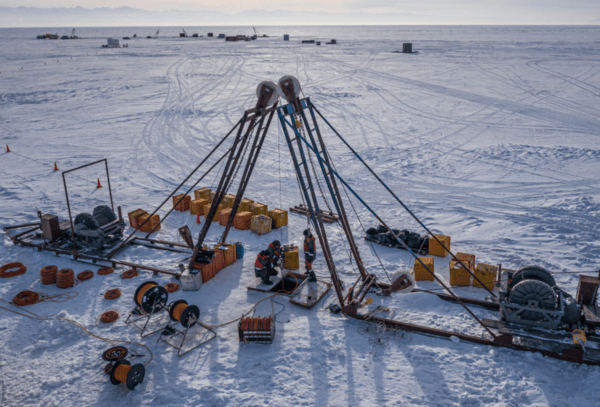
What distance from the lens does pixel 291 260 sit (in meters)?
12.6

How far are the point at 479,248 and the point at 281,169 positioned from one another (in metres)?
10.5

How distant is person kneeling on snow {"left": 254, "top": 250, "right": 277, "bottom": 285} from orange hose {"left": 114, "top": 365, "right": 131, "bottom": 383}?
4.25m

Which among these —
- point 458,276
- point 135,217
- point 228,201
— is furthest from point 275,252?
point 135,217

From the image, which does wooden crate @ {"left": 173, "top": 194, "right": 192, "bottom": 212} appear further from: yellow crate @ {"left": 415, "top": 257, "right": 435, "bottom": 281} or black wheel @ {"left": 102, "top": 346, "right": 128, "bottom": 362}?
yellow crate @ {"left": 415, "top": 257, "right": 435, "bottom": 281}

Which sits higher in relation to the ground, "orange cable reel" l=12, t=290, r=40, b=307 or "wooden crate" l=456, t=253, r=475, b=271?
"wooden crate" l=456, t=253, r=475, b=271

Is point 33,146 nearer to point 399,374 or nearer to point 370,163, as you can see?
point 370,163

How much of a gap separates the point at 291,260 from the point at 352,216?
4.36 m

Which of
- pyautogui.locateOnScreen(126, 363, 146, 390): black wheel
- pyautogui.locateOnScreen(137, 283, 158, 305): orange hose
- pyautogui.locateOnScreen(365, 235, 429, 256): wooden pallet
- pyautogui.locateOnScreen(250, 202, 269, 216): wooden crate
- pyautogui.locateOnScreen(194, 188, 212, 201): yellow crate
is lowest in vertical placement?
pyautogui.locateOnScreen(126, 363, 146, 390): black wheel

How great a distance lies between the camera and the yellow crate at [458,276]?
37.3 ft

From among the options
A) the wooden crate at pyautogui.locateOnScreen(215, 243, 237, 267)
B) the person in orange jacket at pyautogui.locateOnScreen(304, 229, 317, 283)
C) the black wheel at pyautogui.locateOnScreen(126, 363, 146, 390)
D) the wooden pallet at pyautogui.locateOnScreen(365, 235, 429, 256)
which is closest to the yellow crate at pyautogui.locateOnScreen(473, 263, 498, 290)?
the wooden pallet at pyautogui.locateOnScreen(365, 235, 429, 256)

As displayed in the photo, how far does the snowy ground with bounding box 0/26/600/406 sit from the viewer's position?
8281mm

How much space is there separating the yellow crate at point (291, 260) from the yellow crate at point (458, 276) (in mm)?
4215

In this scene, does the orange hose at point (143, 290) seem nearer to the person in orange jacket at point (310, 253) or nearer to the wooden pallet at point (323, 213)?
the person in orange jacket at point (310, 253)

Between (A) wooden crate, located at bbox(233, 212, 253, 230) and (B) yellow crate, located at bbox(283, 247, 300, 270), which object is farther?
(A) wooden crate, located at bbox(233, 212, 253, 230)
